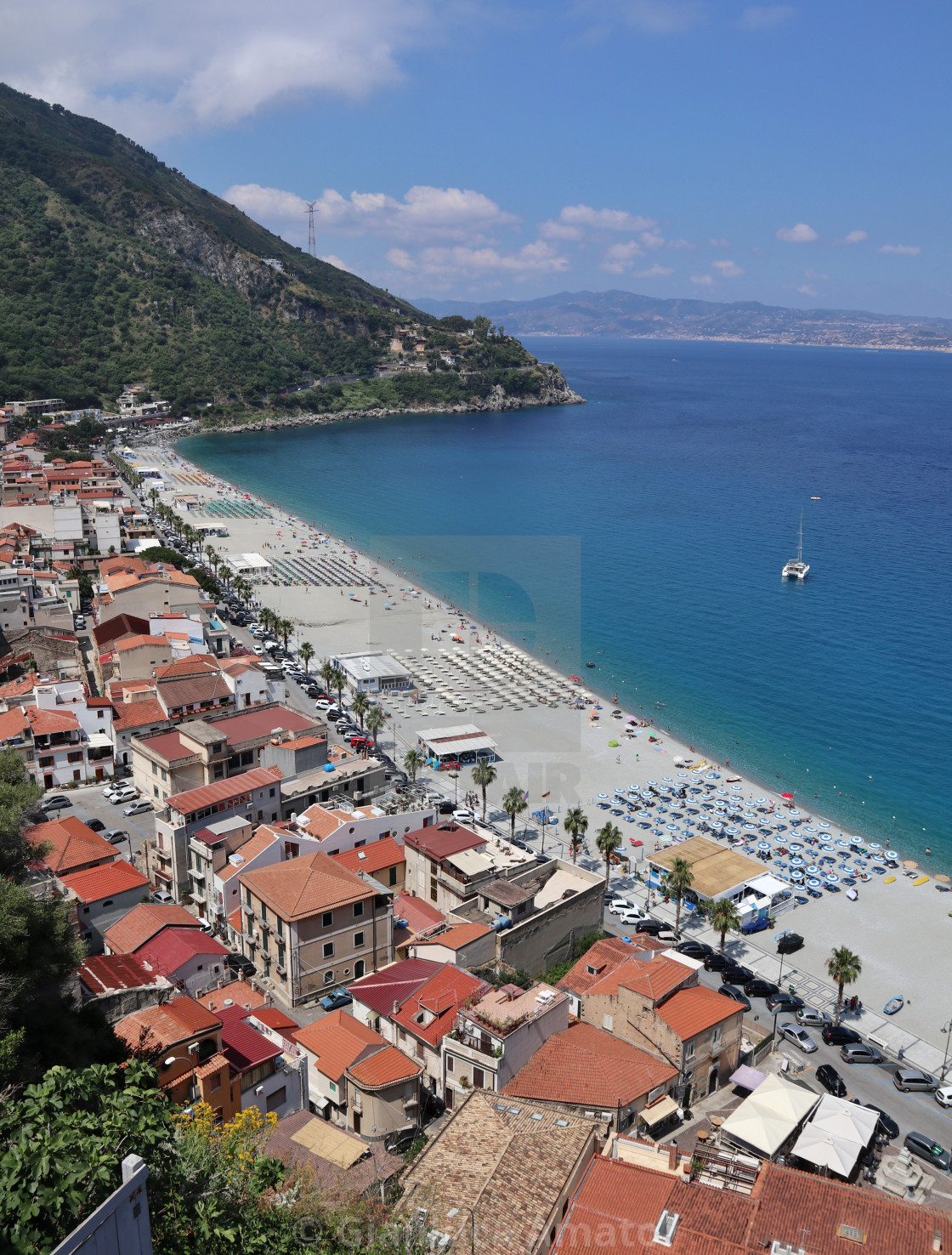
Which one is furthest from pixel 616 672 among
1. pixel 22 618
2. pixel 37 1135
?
pixel 37 1135

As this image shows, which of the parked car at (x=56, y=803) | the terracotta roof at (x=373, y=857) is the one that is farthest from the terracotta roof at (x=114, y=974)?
the parked car at (x=56, y=803)

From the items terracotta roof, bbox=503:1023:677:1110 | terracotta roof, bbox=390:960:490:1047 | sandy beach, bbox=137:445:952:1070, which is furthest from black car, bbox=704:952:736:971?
terracotta roof, bbox=390:960:490:1047

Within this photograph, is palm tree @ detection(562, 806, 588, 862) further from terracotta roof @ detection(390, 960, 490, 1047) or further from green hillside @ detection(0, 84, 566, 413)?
green hillside @ detection(0, 84, 566, 413)

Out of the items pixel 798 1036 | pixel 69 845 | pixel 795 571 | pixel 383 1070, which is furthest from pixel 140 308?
pixel 383 1070

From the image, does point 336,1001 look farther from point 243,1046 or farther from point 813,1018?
point 813,1018

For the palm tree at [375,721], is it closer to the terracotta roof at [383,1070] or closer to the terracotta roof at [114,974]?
the terracotta roof at [114,974]

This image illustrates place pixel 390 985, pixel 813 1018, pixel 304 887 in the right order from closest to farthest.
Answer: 1. pixel 390 985
2. pixel 304 887
3. pixel 813 1018
